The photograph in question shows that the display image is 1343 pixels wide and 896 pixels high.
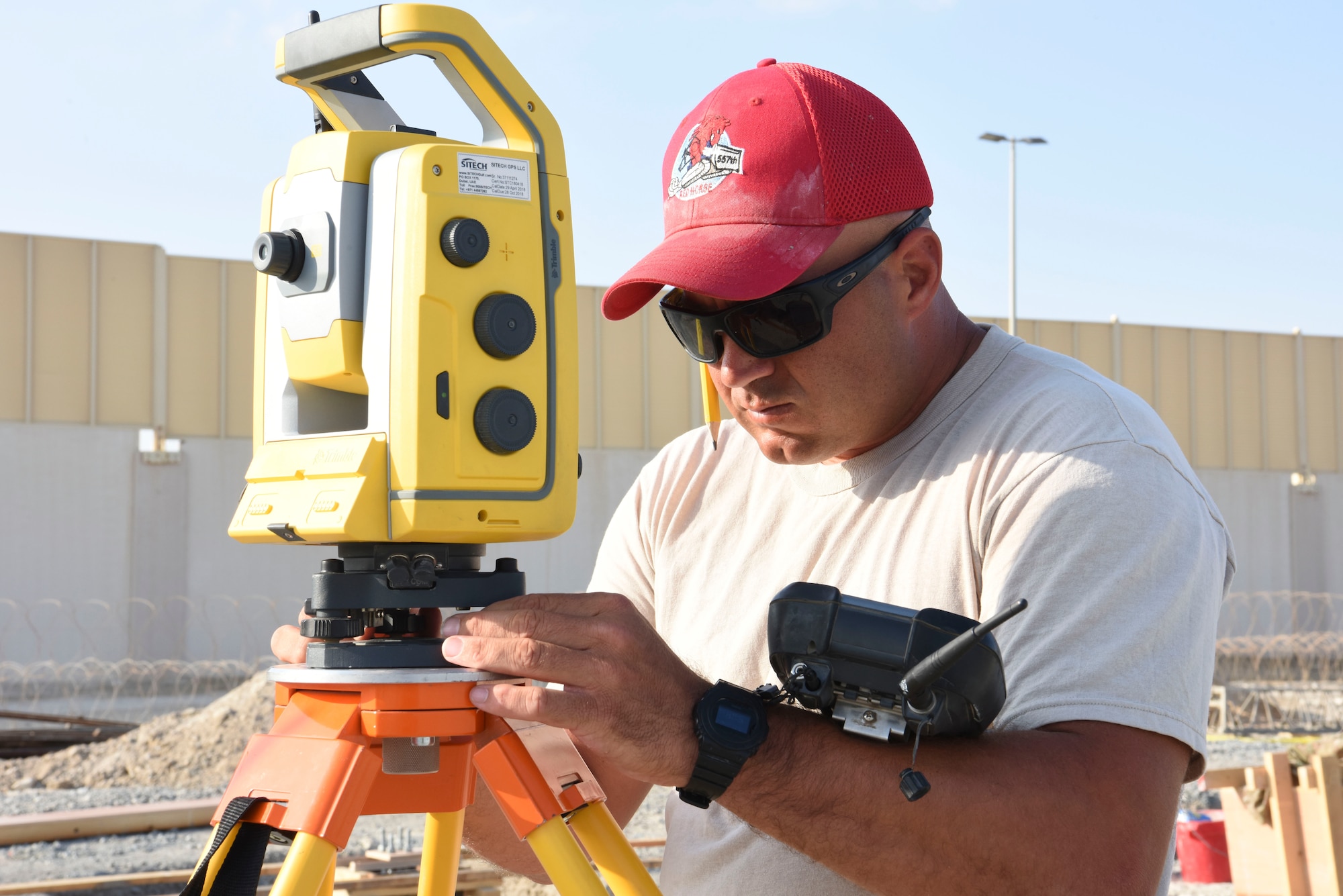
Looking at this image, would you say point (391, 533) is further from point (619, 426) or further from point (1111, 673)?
point (619, 426)

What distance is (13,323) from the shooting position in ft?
58.8

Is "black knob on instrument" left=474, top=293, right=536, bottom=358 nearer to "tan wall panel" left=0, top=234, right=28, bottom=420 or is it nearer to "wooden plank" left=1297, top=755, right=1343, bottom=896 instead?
"wooden plank" left=1297, top=755, right=1343, bottom=896

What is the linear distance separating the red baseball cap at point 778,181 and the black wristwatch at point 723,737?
60 centimetres

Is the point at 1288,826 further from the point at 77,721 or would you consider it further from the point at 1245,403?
the point at 1245,403

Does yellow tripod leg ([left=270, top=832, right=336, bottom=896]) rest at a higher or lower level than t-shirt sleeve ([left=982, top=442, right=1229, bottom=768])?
lower

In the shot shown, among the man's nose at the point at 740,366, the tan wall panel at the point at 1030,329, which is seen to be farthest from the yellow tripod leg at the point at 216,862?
the tan wall panel at the point at 1030,329

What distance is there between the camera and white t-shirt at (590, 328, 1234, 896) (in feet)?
4.81

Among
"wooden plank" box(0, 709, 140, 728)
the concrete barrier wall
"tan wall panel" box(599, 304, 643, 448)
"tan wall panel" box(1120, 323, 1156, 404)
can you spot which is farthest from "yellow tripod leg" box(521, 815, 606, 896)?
"tan wall panel" box(1120, 323, 1156, 404)

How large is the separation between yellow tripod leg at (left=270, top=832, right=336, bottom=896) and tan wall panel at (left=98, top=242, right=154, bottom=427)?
61.5ft

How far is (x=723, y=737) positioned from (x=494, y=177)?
30.3 inches

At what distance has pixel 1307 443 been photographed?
24750 millimetres

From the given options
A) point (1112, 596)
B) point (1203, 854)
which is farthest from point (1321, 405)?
point (1112, 596)

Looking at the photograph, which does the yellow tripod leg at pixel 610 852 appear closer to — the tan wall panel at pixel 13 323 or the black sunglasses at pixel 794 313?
the black sunglasses at pixel 794 313

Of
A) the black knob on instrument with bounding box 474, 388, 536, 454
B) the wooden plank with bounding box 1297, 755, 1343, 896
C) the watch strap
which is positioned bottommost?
the wooden plank with bounding box 1297, 755, 1343, 896
